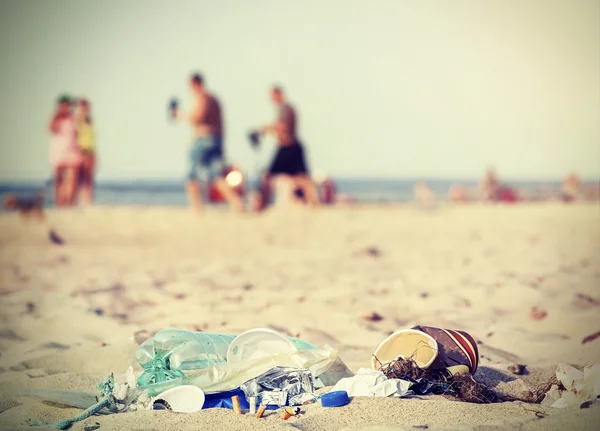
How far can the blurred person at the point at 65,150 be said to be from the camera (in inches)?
329

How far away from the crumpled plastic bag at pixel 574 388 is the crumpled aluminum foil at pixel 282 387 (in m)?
0.94

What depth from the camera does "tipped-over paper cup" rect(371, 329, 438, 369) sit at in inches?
107

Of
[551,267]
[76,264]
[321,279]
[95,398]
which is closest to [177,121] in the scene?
[76,264]

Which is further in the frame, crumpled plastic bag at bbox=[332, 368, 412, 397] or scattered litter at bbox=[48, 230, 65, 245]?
scattered litter at bbox=[48, 230, 65, 245]

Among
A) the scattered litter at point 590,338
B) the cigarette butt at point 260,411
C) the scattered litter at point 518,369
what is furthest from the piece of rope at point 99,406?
the scattered litter at point 590,338

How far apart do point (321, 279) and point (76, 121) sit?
4.97m

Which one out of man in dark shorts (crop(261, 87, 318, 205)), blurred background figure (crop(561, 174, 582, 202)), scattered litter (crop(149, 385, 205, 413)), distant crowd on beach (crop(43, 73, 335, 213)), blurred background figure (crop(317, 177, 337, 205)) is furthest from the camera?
blurred background figure (crop(561, 174, 582, 202))

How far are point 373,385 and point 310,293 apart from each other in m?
2.04

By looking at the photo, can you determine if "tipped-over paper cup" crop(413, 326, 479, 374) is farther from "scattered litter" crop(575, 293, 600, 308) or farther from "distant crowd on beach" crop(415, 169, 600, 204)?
"distant crowd on beach" crop(415, 169, 600, 204)

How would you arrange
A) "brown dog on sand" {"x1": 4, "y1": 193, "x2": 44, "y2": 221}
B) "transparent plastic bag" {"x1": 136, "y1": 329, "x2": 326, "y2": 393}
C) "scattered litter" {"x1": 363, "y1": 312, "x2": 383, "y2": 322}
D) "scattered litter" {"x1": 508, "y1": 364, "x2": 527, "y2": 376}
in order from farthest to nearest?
"brown dog on sand" {"x1": 4, "y1": 193, "x2": 44, "y2": 221}
"scattered litter" {"x1": 363, "y1": 312, "x2": 383, "y2": 322}
"scattered litter" {"x1": 508, "y1": 364, "x2": 527, "y2": 376}
"transparent plastic bag" {"x1": 136, "y1": 329, "x2": 326, "y2": 393}

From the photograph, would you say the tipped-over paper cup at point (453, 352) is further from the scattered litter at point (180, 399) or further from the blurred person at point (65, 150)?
the blurred person at point (65, 150)

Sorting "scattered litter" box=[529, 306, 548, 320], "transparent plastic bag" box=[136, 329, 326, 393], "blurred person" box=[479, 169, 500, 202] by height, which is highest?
"blurred person" box=[479, 169, 500, 202]

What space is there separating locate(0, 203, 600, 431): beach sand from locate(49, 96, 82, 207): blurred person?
91cm

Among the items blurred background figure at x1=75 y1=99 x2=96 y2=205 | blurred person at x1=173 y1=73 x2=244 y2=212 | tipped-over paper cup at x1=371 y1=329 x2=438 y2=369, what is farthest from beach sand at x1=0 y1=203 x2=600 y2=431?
blurred background figure at x1=75 y1=99 x2=96 y2=205
